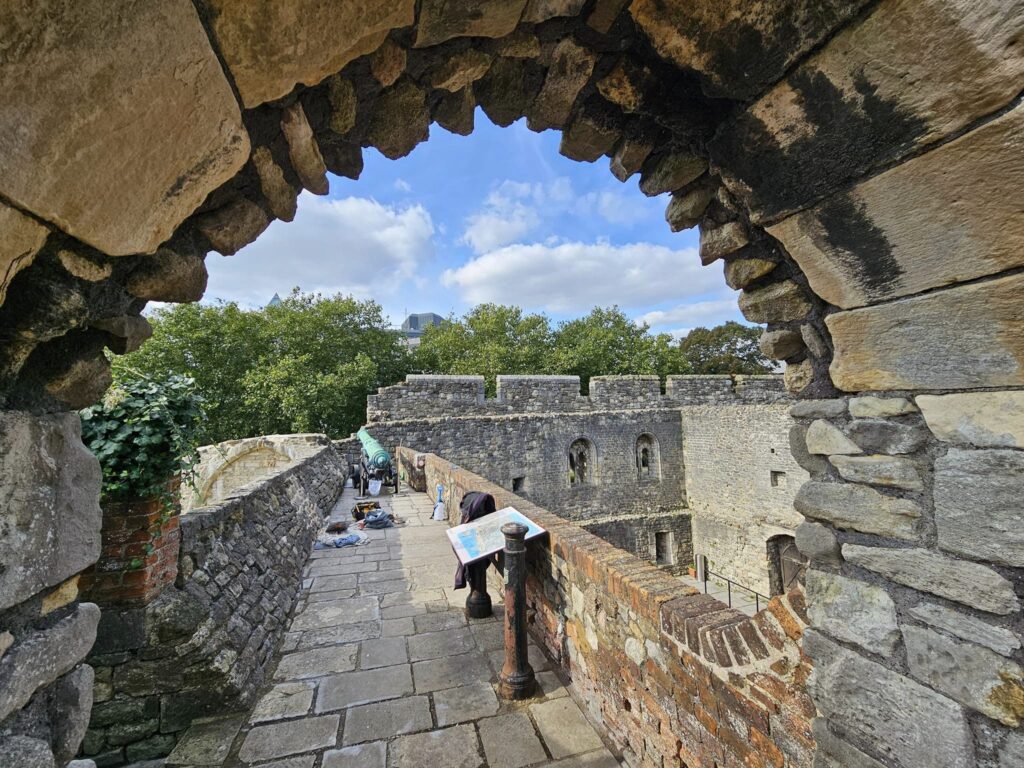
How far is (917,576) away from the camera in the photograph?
1446mm

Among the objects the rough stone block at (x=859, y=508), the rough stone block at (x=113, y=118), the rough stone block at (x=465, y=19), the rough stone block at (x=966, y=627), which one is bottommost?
the rough stone block at (x=966, y=627)

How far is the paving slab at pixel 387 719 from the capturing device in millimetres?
2799

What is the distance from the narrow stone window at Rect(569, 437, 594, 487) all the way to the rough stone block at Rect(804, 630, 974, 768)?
12376 mm

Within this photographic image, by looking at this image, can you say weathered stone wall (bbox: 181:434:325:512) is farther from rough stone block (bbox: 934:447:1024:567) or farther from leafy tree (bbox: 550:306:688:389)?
leafy tree (bbox: 550:306:688:389)

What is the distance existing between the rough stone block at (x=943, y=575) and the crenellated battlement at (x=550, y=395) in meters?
11.3

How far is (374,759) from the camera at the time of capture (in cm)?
261

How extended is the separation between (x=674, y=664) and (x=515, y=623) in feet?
4.15

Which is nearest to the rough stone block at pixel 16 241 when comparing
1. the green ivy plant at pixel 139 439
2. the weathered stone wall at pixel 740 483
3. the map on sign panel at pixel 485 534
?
the green ivy plant at pixel 139 439

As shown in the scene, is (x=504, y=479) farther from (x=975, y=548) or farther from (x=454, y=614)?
(x=975, y=548)

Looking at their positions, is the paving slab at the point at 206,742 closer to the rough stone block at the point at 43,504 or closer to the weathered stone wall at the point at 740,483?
the rough stone block at the point at 43,504

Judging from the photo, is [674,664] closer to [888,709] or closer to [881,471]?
[888,709]

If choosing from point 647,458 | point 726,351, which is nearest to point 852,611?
point 647,458

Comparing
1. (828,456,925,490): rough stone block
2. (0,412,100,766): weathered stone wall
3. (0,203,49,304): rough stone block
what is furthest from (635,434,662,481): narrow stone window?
(0,203,49,304): rough stone block

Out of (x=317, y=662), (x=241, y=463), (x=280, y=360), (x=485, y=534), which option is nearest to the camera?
(x=317, y=662)
